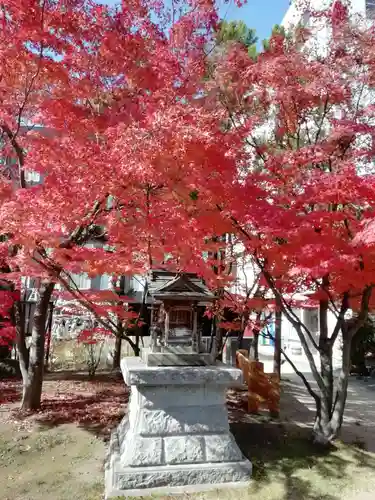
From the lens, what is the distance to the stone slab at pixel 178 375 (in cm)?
635

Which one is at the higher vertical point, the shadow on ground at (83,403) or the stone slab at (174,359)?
the stone slab at (174,359)

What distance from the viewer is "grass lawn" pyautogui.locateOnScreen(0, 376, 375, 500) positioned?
6.02 metres

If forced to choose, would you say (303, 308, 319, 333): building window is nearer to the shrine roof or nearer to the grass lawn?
the grass lawn

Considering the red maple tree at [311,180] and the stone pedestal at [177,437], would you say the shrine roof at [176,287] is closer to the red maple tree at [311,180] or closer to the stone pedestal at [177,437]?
the stone pedestal at [177,437]

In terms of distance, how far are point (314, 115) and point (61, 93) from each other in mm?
6302

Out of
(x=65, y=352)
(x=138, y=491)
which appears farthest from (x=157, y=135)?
(x=65, y=352)

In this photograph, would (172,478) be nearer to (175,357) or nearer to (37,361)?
(175,357)

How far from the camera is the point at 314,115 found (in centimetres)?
934

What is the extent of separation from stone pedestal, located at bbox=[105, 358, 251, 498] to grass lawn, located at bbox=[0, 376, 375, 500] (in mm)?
303

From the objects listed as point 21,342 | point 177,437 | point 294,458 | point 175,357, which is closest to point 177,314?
point 175,357

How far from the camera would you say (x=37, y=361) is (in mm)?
9250

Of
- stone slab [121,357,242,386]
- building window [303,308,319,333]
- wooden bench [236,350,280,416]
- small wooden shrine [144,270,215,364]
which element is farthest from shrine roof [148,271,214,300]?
building window [303,308,319,333]

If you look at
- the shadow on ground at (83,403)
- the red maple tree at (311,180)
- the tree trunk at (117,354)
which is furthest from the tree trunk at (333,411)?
the tree trunk at (117,354)

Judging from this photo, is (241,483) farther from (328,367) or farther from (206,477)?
(328,367)
